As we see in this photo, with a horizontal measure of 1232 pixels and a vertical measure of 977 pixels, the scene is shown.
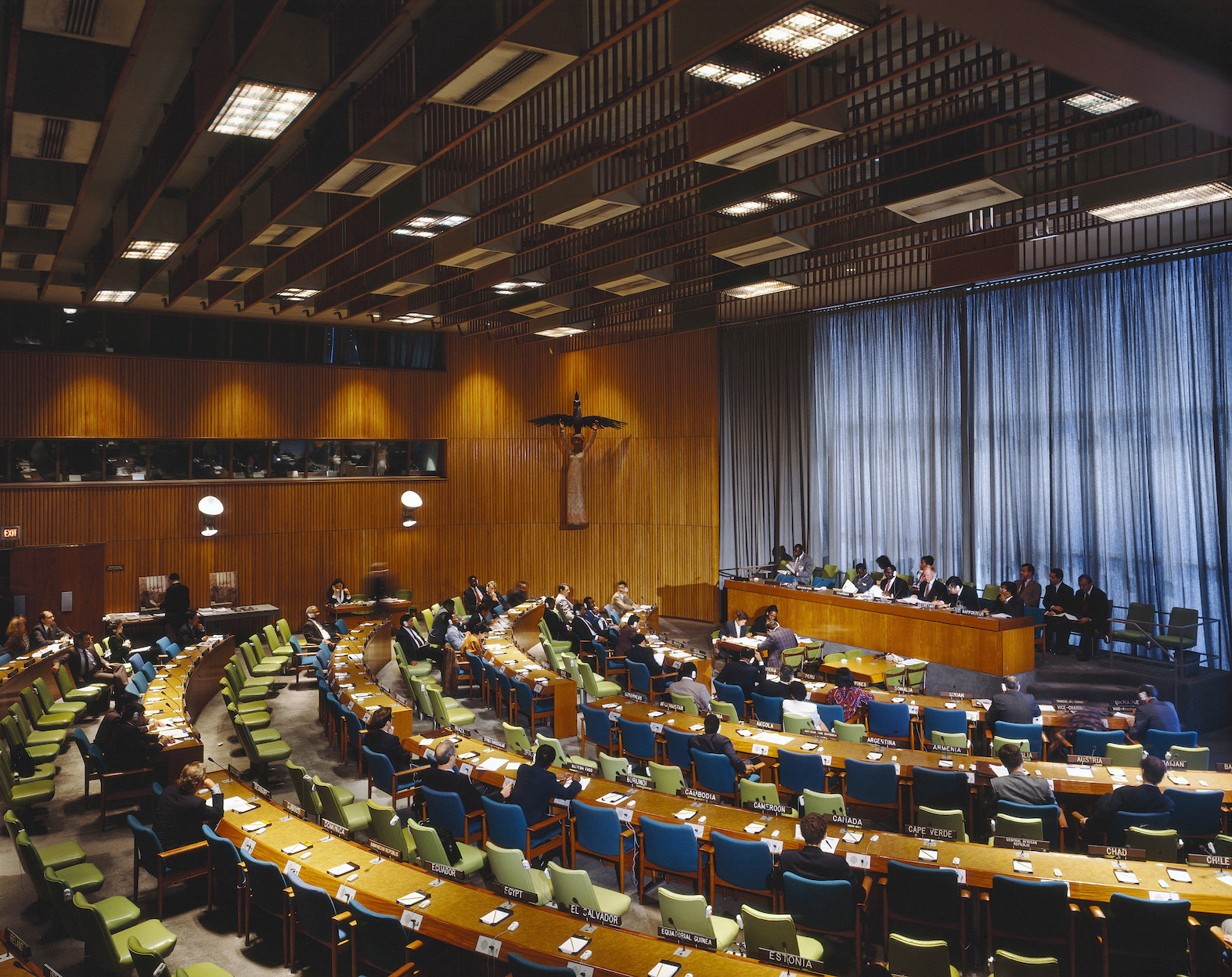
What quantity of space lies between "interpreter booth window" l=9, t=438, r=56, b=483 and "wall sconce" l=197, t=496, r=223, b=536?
2413mm

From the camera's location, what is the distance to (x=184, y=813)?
20.3 ft

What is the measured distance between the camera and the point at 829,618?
13883 millimetres

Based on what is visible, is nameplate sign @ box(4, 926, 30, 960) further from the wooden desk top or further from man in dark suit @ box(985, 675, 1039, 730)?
man in dark suit @ box(985, 675, 1039, 730)

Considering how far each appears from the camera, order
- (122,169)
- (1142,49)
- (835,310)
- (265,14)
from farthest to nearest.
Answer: (835,310) → (122,169) → (265,14) → (1142,49)

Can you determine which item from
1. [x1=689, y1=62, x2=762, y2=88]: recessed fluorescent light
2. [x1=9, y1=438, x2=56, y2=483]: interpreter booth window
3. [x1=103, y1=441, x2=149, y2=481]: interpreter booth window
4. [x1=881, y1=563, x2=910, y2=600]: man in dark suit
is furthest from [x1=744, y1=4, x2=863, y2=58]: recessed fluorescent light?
[x1=9, y1=438, x2=56, y2=483]: interpreter booth window

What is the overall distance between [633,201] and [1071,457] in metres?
9.01

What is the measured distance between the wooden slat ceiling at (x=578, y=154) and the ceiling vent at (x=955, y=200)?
0.05 meters

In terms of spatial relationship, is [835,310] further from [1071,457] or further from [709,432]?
[1071,457]

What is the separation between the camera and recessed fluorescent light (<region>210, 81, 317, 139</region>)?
5898 millimetres

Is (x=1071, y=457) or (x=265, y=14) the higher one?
(x=265, y=14)

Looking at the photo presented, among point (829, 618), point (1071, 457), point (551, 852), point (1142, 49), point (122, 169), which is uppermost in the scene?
point (122, 169)

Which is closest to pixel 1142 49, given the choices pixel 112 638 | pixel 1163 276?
pixel 1163 276

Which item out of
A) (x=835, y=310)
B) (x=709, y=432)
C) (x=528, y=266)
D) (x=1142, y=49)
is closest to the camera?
(x=1142, y=49)

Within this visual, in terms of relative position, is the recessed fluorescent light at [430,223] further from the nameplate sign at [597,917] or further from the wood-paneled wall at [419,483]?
the wood-paneled wall at [419,483]
